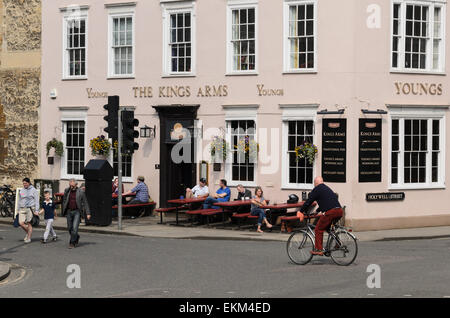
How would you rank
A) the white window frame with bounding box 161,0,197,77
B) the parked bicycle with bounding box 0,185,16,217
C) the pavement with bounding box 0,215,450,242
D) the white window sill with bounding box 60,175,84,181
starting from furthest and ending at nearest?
the white window sill with bounding box 60,175,84,181, the parked bicycle with bounding box 0,185,16,217, the white window frame with bounding box 161,0,197,77, the pavement with bounding box 0,215,450,242

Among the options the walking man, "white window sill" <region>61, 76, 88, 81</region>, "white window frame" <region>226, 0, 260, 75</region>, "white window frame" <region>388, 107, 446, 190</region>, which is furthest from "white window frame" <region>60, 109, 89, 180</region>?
"white window frame" <region>388, 107, 446, 190</region>

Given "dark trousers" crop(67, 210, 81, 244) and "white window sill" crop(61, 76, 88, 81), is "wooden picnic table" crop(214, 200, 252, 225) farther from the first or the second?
"white window sill" crop(61, 76, 88, 81)

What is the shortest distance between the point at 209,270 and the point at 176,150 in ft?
42.5

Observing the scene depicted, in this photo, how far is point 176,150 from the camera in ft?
97.1

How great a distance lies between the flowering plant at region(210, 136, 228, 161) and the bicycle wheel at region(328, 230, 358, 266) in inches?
437

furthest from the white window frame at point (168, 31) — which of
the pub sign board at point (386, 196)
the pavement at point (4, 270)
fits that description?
the pavement at point (4, 270)

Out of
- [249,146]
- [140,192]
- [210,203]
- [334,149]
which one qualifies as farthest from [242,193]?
[140,192]

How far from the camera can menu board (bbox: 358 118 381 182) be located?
86.4 ft

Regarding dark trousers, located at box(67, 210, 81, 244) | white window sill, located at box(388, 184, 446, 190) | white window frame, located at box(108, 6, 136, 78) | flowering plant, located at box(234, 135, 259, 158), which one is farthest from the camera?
white window frame, located at box(108, 6, 136, 78)

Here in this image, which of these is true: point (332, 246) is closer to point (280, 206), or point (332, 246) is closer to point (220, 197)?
point (280, 206)

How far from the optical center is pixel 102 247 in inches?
857

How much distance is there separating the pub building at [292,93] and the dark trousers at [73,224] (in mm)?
7371

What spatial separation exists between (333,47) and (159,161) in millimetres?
7348
